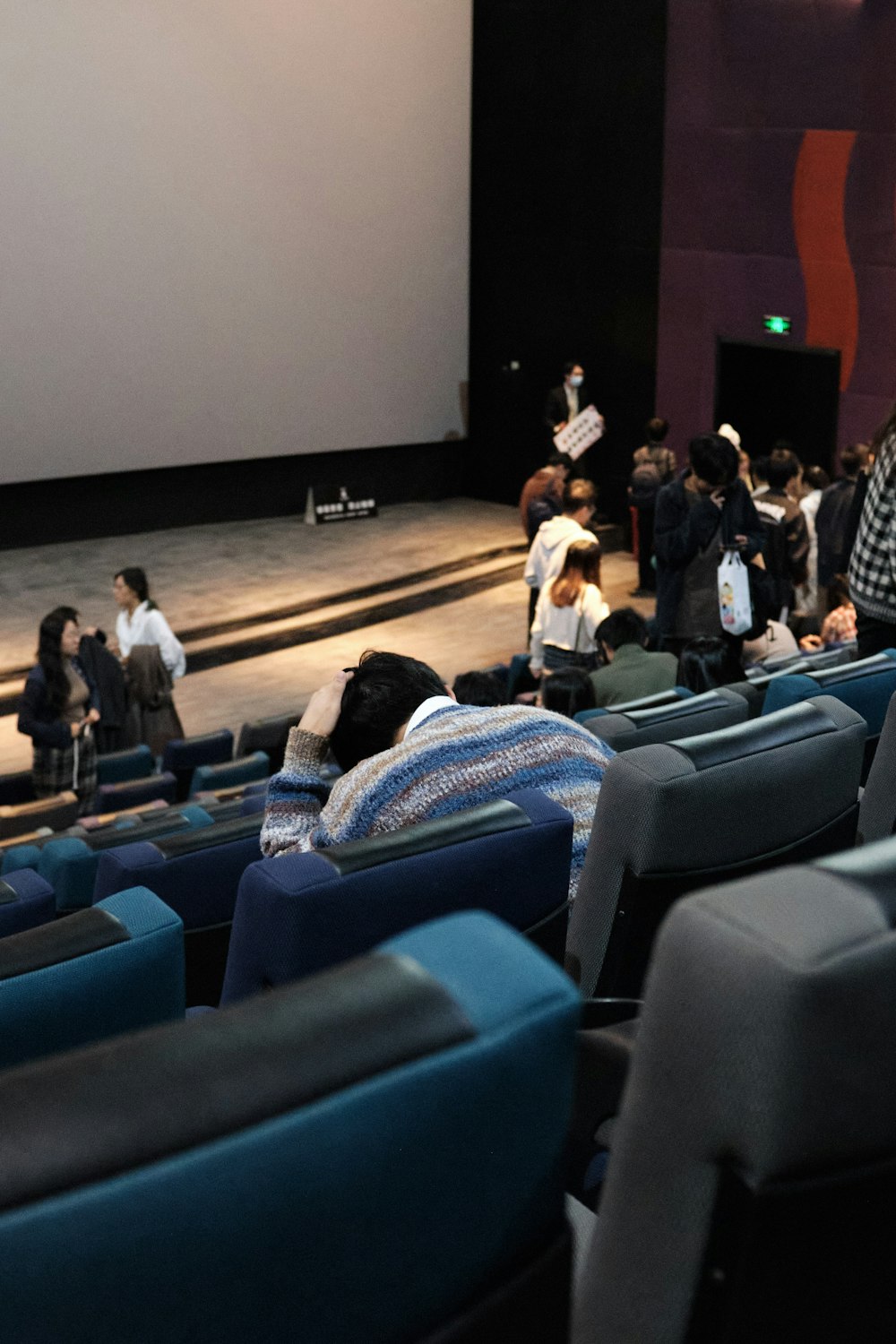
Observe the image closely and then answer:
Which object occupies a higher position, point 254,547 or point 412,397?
point 412,397

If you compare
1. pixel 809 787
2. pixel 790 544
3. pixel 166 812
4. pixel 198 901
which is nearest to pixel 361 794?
pixel 809 787

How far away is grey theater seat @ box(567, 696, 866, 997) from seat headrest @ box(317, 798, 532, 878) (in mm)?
93

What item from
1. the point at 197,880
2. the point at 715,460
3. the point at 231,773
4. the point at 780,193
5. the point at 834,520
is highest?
the point at 780,193

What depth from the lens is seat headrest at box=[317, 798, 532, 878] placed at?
143 cm

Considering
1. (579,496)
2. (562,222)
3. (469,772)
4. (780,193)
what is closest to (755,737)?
(469,772)

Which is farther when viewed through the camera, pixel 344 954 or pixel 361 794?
pixel 361 794

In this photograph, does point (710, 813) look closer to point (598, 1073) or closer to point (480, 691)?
point (598, 1073)

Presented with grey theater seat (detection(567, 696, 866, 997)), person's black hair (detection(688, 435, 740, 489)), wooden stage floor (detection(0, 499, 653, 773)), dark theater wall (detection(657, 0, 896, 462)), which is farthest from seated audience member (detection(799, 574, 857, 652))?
dark theater wall (detection(657, 0, 896, 462))

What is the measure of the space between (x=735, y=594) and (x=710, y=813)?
4.63 m

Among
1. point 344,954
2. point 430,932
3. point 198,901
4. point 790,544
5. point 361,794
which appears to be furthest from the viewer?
point 790,544

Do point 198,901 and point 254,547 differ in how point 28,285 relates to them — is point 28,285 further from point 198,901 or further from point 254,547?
point 198,901

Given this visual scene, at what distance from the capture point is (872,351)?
11.3 m

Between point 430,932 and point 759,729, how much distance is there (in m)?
0.83

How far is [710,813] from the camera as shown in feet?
4.69
